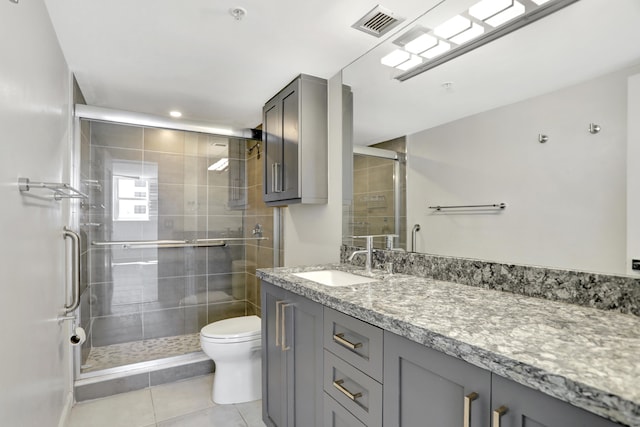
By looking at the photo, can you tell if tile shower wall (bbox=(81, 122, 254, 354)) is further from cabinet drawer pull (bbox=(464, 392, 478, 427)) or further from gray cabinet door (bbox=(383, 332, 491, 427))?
cabinet drawer pull (bbox=(464, 392, 478, 427))

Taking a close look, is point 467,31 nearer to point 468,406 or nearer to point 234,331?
point 468,406

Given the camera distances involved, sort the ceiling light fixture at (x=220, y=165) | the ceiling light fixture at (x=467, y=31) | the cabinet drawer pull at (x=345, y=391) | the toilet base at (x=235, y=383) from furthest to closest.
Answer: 1. the ceiling light fixture at (x=220, y=165)
2. the toilet base at (x=235, y=383)
3. the ceiling light fixture at (x=467, y=31)
4. the cabinet drawer pull at (x=345, y=391)

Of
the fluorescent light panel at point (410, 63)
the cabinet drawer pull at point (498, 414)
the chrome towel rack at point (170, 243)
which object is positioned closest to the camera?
the cabinet drawer pull at point (498, 414)

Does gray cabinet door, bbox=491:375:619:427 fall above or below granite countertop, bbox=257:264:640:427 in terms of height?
below

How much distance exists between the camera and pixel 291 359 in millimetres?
1610

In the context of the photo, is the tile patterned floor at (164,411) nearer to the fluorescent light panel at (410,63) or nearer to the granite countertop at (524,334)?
the granite countertop at (524,334)

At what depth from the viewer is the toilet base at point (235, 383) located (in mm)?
2336

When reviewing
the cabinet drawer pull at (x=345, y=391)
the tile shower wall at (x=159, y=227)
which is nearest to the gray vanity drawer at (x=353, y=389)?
the cabinet drawer pull at (x=345, y=391)

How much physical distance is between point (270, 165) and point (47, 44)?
4.81 feet

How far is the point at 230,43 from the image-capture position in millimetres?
1891

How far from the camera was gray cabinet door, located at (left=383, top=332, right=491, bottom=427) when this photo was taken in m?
0.77

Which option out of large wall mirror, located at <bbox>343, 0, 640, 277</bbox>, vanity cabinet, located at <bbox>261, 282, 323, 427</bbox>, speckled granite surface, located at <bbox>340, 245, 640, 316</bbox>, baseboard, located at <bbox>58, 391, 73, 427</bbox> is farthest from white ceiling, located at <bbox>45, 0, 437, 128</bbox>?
baseboard, located at <bbox>58, 391, 73, 427</bbox>

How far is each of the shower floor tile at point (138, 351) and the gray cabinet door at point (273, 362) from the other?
1280 millimetres

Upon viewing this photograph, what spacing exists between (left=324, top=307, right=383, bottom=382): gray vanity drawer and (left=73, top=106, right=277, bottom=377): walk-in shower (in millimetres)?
1929
